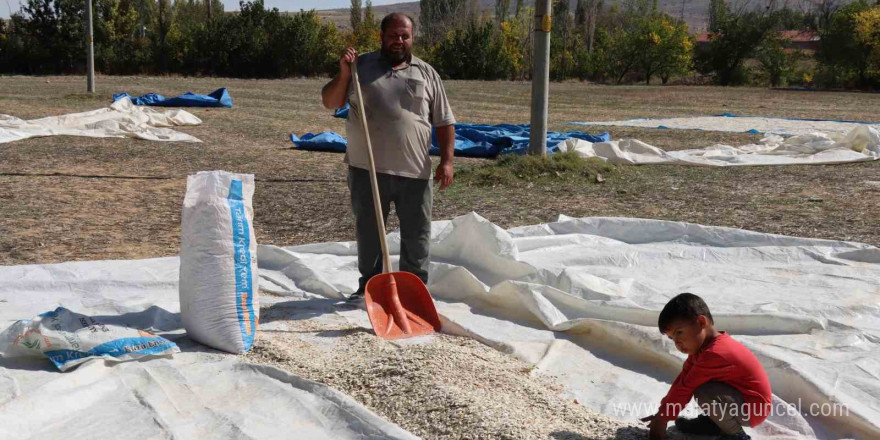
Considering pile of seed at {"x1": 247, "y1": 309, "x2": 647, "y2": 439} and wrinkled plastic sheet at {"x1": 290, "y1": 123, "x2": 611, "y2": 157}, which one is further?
wrinkled plastic sheet at {"x1": 290, "y1": 123, "x2": 611, "y2": 157}

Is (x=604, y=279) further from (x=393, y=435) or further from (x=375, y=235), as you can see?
(x=393, y=435)

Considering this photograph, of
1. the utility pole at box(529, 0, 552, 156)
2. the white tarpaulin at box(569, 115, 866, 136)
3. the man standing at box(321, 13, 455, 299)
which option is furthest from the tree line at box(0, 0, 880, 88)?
the man standing at box(321, 13, 455, 299)

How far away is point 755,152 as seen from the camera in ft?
29.0

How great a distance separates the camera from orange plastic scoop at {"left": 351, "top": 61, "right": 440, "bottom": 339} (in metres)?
3.43

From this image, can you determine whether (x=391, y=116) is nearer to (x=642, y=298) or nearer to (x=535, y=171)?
(x=642, y=298)

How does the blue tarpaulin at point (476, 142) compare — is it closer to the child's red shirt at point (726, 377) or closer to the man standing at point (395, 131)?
the man standing at point (395, 131)

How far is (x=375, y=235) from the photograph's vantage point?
3.76 metres

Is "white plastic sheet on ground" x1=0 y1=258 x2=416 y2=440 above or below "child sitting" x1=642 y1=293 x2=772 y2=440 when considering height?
below

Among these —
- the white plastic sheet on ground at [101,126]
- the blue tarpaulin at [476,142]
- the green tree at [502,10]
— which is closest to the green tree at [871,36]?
the blue tarpaulin at [476,142]

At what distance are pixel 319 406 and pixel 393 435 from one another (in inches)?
13.7

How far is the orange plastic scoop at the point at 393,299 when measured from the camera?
135 inches

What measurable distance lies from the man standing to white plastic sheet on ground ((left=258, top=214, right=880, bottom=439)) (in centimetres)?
42

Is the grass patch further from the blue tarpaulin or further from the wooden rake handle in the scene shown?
the wooden rake handle

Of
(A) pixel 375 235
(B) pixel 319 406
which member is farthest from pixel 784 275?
(B) pixel 319 406
